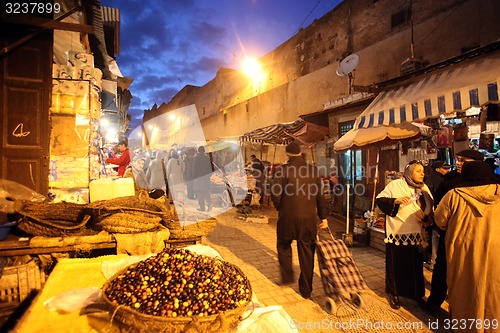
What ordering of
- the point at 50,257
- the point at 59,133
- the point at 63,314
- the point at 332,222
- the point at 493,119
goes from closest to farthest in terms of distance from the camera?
the point at 63,314 < the point at 50,257 < the point at 493,119 < the point at 59,133 < the point at 332,222

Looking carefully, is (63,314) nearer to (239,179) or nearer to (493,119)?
(493,119)

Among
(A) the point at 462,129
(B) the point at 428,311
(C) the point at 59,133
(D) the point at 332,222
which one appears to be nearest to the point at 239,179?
(D) the point at 332,222

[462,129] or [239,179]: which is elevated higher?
[462,129]

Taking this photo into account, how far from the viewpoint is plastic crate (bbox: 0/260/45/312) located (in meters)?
3.26

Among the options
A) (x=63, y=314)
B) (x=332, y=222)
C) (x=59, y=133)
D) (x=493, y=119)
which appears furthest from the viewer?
(x=332, y=222)

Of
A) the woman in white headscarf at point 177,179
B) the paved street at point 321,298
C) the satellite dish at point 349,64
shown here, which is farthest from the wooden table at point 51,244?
the satellite dish at point 349,64

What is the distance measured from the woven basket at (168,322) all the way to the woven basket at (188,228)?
7.39ft

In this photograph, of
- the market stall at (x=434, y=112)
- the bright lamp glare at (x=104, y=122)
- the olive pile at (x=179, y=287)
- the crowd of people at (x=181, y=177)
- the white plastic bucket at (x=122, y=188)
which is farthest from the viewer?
the bright lamp glare at (x=104, y=122)

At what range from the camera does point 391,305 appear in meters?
3.85

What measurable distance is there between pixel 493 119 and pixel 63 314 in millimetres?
7056

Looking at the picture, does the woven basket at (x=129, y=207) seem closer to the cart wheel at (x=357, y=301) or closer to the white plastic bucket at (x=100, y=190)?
the white plastic bucket at (x=100, y=190)

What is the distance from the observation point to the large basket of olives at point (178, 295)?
183cm

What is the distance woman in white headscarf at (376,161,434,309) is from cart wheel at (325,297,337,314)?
888mm

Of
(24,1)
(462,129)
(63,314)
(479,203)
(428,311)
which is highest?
(24,1)
